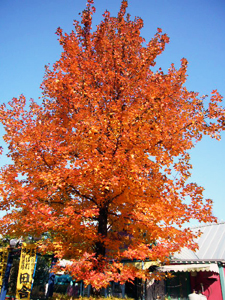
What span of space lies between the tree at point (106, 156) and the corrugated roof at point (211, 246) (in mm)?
8529

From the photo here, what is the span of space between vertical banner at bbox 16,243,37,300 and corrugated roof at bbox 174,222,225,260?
9611mm

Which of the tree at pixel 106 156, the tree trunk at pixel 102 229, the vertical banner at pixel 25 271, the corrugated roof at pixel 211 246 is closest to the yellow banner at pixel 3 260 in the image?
the vertical banner at pixel 25 271

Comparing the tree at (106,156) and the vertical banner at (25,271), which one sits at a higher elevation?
the tree at (106,156)

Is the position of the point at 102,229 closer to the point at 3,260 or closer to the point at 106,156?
the point at 106,156

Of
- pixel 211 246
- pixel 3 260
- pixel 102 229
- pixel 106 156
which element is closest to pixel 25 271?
pixel 3 260

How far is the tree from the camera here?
5.68 meters

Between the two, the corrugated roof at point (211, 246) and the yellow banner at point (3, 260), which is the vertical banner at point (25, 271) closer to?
the yellow banner at point (3, 260)

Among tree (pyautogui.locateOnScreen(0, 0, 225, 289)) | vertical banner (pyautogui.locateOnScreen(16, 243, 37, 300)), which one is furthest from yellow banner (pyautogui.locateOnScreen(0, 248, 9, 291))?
tree (pyautogui.locateOnScreen(0, 0, 225, 289))

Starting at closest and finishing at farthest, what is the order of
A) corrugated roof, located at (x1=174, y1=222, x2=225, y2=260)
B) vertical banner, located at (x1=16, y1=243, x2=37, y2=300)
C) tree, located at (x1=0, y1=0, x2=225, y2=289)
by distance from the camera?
tree, located at (x1=0, y1=0, x2=225, y2=289) < vertical banner, located at (x1=16, y1=243, x2=37, y2=300) < corrugated roof, located at (x1=174, y1=222, x2=225, y2=260)

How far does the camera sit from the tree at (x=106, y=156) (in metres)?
5.68

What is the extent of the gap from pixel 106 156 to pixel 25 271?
657 centimetres

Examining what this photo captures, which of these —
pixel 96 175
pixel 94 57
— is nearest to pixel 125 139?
pixel 96 175

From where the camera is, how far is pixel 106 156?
5.97 meters

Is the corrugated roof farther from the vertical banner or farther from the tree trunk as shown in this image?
the vertical banner
